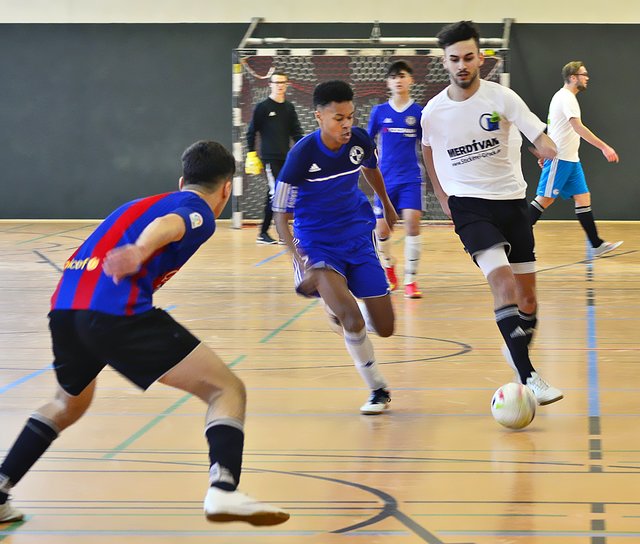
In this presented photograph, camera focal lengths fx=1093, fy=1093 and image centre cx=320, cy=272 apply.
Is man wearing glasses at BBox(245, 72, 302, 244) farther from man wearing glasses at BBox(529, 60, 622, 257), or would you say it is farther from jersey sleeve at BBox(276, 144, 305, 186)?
jersey sleeve at BBox(276, 144, 305, 186)

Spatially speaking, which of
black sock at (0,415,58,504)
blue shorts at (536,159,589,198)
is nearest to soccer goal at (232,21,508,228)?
blue shorts at (536,159,589,198)

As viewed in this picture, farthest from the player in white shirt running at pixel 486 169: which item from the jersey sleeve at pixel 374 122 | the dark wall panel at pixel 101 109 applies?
the dark wall panel at pixel 101 109

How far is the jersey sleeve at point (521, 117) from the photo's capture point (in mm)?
4945

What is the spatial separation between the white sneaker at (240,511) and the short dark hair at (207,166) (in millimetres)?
1011

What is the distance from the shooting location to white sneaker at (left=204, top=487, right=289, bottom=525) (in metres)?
3.02

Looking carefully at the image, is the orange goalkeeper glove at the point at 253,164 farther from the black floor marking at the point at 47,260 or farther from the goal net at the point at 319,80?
the black floor marking at the point at 47,260

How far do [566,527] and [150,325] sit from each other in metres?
1.41

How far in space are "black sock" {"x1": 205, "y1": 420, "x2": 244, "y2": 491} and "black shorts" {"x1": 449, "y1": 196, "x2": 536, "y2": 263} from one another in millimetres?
2081

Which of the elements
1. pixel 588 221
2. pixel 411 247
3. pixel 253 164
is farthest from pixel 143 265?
pixel 253 164

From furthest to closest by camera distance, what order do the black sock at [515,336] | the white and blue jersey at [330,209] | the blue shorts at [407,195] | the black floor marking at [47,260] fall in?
the black floor marking at [47,260] → the blue shorts at [407,195] → the white and blue jersey at [330,209] → the black sock at [515,336]

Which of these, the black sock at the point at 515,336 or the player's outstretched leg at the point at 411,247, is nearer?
the black sock at the point at 515,336

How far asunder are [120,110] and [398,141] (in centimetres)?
862

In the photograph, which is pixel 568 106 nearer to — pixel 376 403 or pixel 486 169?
pixel 486 169

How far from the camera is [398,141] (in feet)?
29.2
